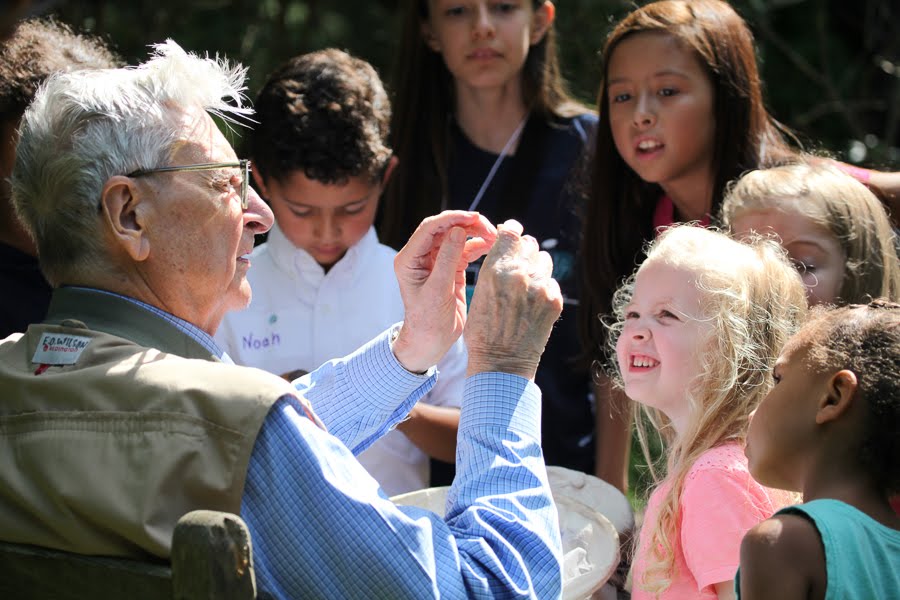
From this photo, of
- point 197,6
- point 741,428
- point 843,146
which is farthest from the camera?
point 843,146

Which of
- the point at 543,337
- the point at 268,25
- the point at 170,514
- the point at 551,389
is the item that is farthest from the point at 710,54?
the point at 268,25

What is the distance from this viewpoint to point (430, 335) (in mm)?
2225

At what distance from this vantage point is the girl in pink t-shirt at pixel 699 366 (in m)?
2.02

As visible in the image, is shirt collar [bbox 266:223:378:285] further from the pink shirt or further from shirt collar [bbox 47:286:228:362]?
the pink shirt

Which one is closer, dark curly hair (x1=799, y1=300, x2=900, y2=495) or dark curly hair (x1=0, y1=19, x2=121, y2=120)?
dark curly hair (x1=799, y1=300, x2=900, y2=495)

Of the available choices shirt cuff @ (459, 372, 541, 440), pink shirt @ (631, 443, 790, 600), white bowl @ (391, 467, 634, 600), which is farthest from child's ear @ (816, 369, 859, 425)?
white bowl @ (391, 467, 634, 600)

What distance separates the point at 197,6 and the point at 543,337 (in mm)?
5255

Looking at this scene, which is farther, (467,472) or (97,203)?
(97,203)

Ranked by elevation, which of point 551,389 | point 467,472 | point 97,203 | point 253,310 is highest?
point 97,203

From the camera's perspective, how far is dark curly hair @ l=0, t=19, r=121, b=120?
274 centimetres

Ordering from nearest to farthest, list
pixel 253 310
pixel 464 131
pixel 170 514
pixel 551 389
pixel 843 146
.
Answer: pixel 170 514
pixel 253 310
pixel 551 389
pixel 464 131
pixel 843 146

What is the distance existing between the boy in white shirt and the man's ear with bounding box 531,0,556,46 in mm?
840

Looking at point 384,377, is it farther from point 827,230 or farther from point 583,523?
point 827,230

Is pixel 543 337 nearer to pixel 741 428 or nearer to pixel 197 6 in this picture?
pixel 741 428
